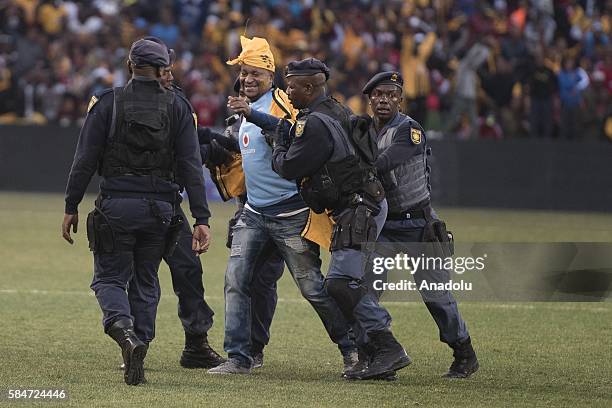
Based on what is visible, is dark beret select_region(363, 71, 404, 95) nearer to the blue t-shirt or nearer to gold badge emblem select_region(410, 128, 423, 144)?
gold badge emblem select_region(410, 128, 423, 144)

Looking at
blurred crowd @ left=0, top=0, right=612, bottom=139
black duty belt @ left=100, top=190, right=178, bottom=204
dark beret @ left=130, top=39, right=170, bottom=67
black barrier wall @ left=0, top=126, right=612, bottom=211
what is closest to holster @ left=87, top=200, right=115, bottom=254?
black duty belt @ left=100, top=190, right=178, bottom=204

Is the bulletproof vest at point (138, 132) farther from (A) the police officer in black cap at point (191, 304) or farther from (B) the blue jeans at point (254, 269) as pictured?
(B) the blue jeans at point (254, 269)

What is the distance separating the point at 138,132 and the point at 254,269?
1.34 metres

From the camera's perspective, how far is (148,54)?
800cm

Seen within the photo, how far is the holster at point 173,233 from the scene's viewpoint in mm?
8234

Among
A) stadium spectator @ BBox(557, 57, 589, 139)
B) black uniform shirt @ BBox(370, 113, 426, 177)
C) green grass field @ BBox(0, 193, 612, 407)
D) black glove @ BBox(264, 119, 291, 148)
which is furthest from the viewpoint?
stadium spectator @ BBox(557, 57, 589, 139)

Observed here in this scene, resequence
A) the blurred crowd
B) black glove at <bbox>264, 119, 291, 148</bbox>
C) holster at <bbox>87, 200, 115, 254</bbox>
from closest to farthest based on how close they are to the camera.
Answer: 1. holster at <bbox>87, 200, 115, 254</bbox>
2. black glove at <bbox>264, 119, 291, 148</bbox>
3. the blurred crowd

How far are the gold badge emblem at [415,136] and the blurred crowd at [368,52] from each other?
1273 cm

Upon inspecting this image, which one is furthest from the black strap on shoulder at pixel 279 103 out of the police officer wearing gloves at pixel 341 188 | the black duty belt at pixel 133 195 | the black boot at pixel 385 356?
the black boot at pixel 385 356

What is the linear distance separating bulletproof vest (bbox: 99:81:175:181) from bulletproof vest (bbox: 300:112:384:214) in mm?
916

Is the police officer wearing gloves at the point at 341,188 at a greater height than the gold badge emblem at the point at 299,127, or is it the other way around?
the gold badge emblem at the point at 299,127

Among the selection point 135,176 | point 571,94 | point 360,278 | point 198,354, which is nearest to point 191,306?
point 198,354

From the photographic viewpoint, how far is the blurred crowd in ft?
72.1

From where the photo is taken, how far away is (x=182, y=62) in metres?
24.8
